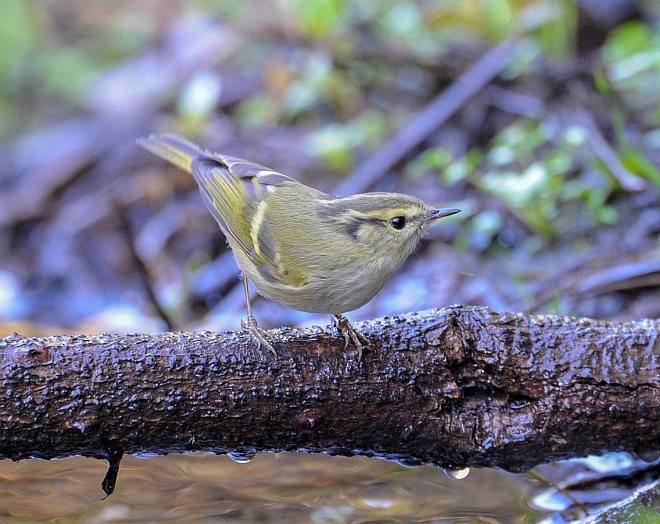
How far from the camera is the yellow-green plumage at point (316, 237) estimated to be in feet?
12.1

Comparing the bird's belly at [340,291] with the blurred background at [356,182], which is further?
the blurred background at [356,182]

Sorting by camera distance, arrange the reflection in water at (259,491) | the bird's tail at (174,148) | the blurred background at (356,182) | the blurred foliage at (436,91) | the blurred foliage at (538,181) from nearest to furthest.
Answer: the reflection in water at (259,491), the blurred background at (356,182), the bird's tail at (174,148), the blurred foliage at (538,181), the blurred foliage at (436,91)

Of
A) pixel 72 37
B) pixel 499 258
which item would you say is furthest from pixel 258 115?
pixel 72 37

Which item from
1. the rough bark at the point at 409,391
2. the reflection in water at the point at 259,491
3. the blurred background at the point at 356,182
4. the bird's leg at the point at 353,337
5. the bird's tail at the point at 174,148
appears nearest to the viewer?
the rough bark at the point at 409,391

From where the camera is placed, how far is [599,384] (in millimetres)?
3229

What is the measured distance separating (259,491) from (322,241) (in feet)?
3.53

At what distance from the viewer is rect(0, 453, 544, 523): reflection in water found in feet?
11.7

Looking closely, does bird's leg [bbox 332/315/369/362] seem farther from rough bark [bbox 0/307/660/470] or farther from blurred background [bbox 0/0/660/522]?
blurred background [bbox 0/0/660/522]

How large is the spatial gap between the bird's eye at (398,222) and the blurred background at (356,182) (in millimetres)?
1031

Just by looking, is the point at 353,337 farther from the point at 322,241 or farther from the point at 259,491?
the point at 259,491

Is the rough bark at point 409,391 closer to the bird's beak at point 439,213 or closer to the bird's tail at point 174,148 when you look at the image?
the bird's beak at point 439,213

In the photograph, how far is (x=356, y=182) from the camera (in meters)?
6.52

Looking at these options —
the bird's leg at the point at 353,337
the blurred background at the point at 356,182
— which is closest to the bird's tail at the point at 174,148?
the blurred background at the point at 356,182

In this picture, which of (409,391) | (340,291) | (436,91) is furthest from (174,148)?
(436,91)
